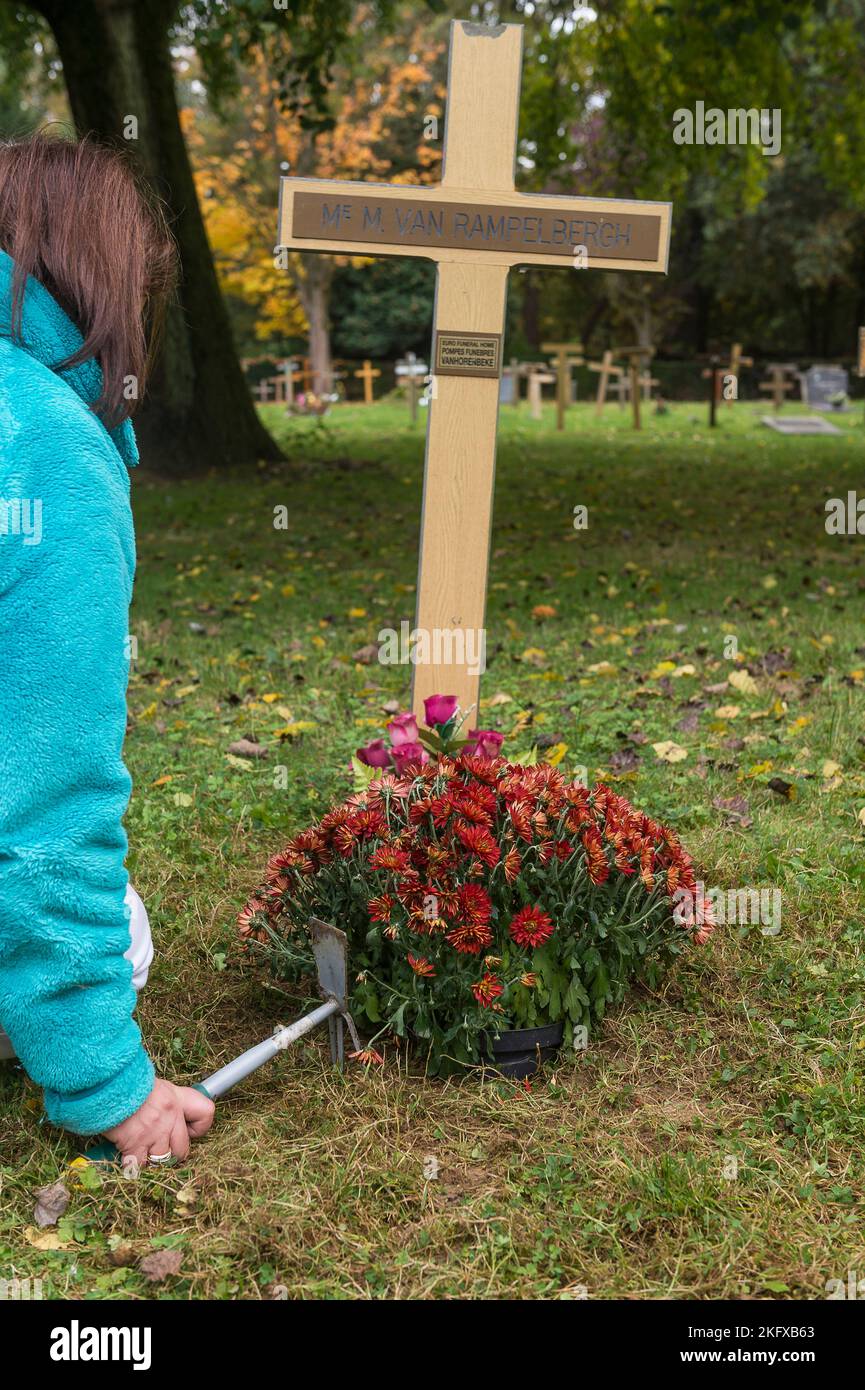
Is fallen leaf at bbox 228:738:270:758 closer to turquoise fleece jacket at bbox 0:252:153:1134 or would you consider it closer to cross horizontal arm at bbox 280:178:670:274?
cross horizontal arm at bbox 280:178:670:274

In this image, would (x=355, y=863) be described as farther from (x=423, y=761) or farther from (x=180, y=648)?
(x=180, y=648)

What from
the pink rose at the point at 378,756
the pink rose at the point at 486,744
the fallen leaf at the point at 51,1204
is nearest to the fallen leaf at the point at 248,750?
the pink rose at the point at 378,756

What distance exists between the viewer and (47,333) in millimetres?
1891

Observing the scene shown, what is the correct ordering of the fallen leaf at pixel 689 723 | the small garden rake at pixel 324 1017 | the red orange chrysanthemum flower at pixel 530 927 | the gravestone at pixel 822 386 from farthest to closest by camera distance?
the gravestone at pixel 822 386, the fallen leaf at pixel 689 723, the red orange chrysanthemum flower at pixel 530 927, the small garden rake at pixel 324 1017

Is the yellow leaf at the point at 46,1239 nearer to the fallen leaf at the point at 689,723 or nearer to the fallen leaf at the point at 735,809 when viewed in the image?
the fallen leaf at the point at 735,809

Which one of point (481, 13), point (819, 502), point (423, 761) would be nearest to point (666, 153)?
point (481, 13)

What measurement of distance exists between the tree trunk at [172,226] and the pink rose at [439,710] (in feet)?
25.9

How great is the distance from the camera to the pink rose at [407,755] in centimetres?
283

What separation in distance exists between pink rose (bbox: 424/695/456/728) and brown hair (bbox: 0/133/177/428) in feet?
3.76

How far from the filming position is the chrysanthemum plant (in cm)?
246

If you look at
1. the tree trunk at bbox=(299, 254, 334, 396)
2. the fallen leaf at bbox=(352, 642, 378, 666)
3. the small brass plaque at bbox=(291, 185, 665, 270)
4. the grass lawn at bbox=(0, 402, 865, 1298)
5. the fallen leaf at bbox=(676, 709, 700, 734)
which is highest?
the tree trunk at bbox=(299, 254, 334, 396)

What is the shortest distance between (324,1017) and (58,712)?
978mm

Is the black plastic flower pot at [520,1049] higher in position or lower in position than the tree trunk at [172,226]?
lower

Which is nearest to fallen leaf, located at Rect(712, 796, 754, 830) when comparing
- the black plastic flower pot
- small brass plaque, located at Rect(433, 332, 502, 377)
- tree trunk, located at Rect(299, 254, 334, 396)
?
the black plastic flower pot
